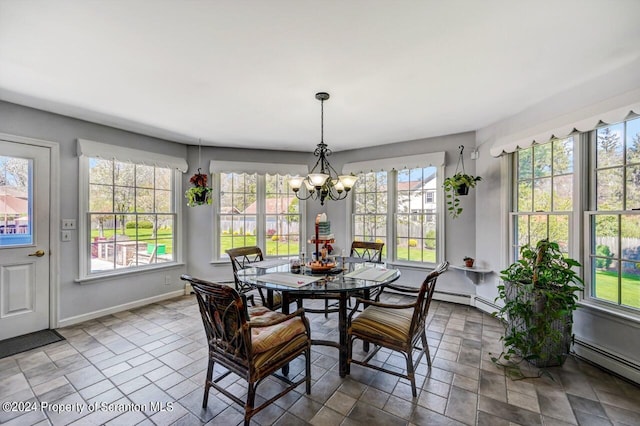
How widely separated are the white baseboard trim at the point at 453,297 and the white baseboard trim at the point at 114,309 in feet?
12.9

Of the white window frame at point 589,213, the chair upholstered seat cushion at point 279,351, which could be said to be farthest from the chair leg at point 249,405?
the white window frame at point 589,213

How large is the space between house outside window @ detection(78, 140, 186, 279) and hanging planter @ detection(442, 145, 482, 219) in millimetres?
3926

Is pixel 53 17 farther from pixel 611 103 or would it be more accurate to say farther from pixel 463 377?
pixel 611 103

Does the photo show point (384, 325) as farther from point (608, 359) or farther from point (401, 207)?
point (401, 207)

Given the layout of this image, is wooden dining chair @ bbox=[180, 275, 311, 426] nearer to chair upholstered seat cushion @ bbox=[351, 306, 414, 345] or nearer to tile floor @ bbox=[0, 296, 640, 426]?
tile floor @ bbox=[0, 296, 640, 426]

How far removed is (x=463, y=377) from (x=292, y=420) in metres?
1.40

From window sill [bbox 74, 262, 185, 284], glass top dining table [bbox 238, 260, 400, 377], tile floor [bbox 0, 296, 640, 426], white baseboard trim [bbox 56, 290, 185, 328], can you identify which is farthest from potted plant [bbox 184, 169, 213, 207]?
tile floor [bbox 0, 296, 640, 426]

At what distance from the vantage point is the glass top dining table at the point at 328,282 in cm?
207

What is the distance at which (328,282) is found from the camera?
7.34 feet

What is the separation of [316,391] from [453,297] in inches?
110

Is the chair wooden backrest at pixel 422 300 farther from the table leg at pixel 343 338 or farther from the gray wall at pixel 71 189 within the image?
the gray wall at pixel 71 189

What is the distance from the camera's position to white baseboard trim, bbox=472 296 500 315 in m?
3.53

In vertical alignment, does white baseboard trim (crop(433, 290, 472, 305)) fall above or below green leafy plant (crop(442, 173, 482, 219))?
below

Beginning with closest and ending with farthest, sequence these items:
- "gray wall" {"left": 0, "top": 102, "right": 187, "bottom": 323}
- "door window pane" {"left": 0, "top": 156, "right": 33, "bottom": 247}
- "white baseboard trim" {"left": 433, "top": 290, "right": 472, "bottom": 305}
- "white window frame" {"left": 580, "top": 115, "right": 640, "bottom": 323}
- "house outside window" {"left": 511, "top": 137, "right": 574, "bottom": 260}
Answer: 1. "white window frame" {"left": 580, "top": 115, "right": 640, "bottom": 323}
2. "house outside window" {"left": 511, "top": 137, "right": 574, "bottom": 260}
3. "door window pane" {"left": 0, "top": 156, "right": 33, "bottom": 247}
4. "gray wall" {"left": 0, "top": 102, "right": 187, "bottom": 323}
5. "white baseboard trim" {"left": 433, "top": 290, "right": 472, "bottom": 305}
